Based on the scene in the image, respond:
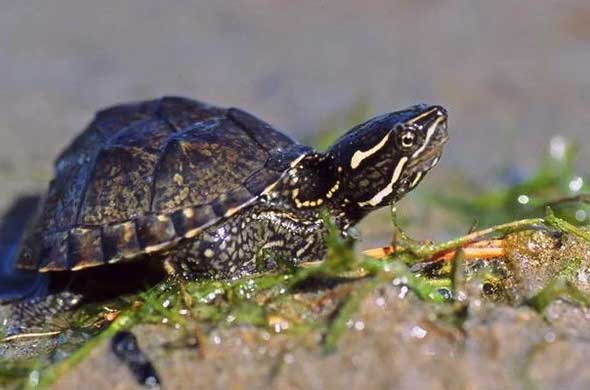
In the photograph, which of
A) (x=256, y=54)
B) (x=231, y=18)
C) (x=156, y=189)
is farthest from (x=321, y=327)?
(x=231, y=18)

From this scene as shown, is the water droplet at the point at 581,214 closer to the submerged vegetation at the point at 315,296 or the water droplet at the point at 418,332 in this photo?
the submerged vegetation at the point at 315,296

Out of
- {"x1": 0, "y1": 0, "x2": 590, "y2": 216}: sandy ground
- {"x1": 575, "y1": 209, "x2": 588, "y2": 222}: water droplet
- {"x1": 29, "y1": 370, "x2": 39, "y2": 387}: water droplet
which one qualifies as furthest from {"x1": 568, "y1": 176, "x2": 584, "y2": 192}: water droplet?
{"x1": 29, "y1": 370, "x2": 39, "y2": 387}: water droplet

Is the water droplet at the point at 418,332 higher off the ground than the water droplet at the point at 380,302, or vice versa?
the water droplet at the point at 380,302

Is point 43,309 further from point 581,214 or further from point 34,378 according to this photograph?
point 581,214

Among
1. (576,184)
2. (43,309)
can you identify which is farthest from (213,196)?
(576,184)

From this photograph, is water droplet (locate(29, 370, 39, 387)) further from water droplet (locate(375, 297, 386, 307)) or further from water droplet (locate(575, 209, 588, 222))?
water droplet (locate(575, 209, 588, 222))

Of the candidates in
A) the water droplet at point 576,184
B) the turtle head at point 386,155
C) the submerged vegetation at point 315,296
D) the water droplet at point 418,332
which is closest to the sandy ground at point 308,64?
the water droplet at point 576,184

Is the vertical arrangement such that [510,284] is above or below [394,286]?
below

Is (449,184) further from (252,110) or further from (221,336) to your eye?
(221,336)
